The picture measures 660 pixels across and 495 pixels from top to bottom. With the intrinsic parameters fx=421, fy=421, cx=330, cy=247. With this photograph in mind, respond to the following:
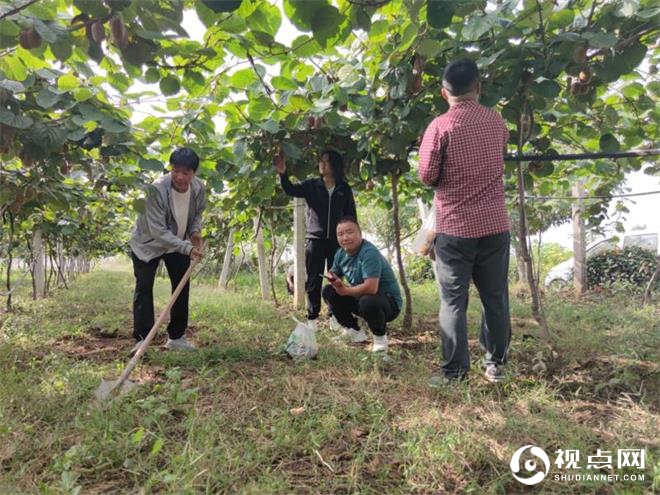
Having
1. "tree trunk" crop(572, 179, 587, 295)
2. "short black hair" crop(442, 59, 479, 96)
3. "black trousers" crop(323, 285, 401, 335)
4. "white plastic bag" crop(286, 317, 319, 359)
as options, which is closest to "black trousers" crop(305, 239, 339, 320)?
"black trousers" crop(323, 285, 401, 335)

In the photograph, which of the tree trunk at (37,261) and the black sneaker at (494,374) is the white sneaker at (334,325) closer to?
the black sneaker at (494,374)

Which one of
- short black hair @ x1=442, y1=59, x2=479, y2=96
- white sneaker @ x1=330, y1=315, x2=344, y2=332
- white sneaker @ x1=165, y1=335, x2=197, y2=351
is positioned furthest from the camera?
white sneaker @ x1=330, y1=315, x2=344, y2=332

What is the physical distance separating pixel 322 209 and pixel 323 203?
52mm

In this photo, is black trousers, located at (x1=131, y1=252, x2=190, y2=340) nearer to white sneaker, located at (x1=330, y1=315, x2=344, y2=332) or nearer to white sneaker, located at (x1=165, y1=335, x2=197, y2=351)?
white sneaker, located at (x1=165, y1=335, x2=197, y2=351)

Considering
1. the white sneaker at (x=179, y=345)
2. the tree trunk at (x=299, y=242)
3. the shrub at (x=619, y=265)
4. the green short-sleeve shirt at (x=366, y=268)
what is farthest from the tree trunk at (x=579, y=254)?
the white sneaker at (x=179, y=345)

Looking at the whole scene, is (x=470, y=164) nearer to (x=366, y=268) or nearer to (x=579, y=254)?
(x=366, y=268)

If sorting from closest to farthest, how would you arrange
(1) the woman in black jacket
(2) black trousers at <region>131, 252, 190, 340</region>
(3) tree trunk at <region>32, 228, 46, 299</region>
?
(2) black trousers at <region>131, 252, 190, 340</region>, (1) the woman in black jacket, (3) tree trunk at <region>32, 228, 46, 299</region>

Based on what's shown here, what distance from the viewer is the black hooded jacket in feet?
11.2

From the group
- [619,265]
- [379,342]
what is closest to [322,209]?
[379,342]

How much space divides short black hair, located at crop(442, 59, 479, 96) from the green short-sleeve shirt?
131 cm

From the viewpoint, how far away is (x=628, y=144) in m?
3.04

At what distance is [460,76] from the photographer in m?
2.11

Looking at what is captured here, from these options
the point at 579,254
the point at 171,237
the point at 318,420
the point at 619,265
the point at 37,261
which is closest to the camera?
the point at 318,420

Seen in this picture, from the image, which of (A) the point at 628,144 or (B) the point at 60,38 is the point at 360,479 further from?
(A) the point at 628,144
